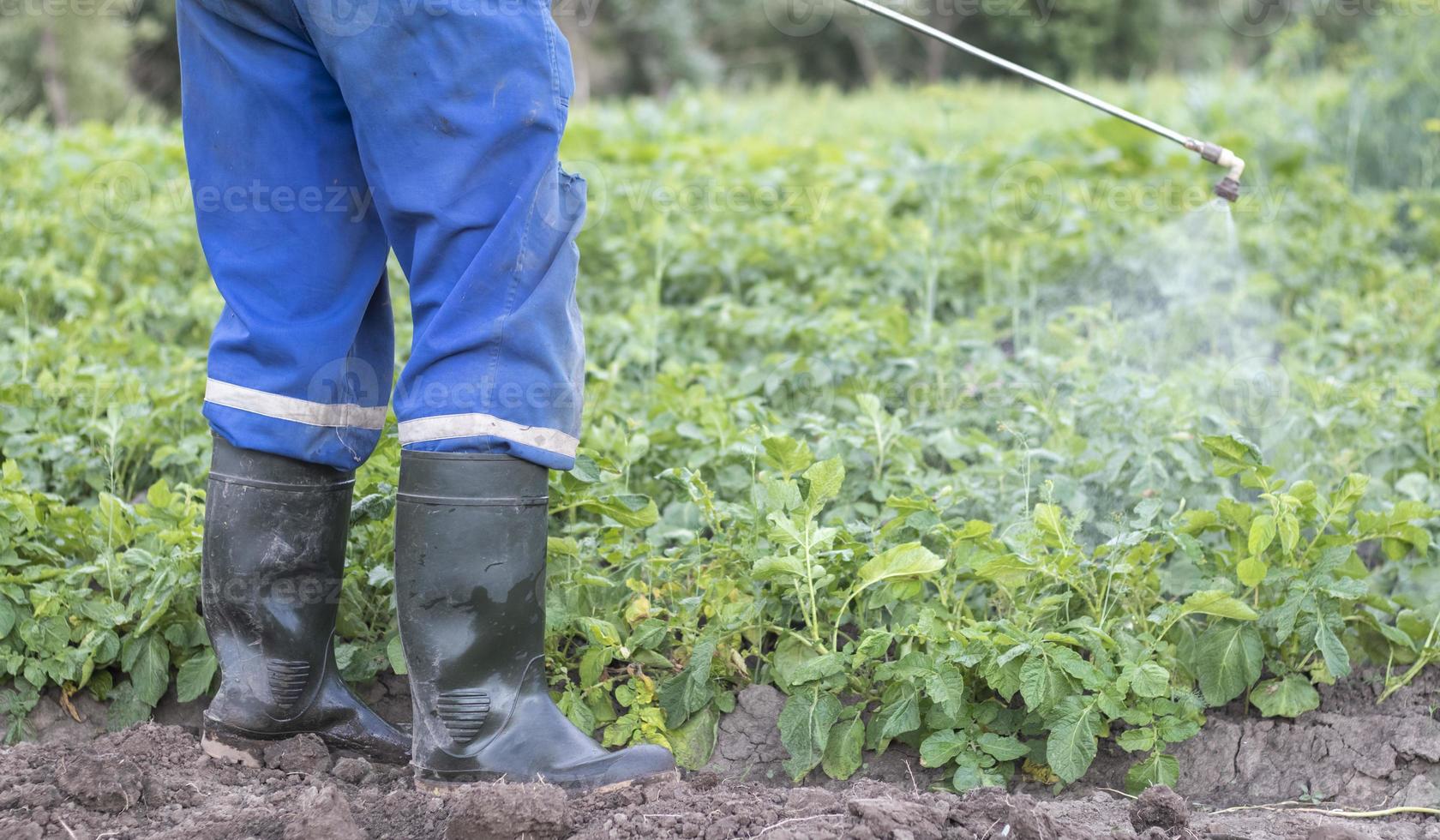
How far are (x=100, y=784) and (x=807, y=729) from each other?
1013mm

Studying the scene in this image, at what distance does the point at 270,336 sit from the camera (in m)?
1.92

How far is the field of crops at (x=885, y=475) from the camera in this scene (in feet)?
6.79

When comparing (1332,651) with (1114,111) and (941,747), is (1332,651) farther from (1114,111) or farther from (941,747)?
(1114,111)

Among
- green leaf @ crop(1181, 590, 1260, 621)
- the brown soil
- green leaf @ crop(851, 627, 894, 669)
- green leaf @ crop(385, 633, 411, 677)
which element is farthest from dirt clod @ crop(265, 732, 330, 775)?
green leaf @ crop(1181, 590, 1260, 621)

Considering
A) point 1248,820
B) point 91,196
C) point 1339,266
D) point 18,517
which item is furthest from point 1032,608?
point 91,196

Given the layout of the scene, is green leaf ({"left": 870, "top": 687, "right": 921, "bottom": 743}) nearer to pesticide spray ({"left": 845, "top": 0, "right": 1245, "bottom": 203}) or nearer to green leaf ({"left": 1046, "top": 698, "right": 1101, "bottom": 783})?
green leaf ({"left": 1046, "top": 698, "right": 1101, "bottom": 783})

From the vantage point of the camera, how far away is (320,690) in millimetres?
2023

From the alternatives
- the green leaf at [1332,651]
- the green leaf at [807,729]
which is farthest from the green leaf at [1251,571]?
the green leaf at [807,729]

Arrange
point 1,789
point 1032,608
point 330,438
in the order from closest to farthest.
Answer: point 1,789 < point 330,438 < point 1032,608

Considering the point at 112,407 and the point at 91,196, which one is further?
the point at 91,196

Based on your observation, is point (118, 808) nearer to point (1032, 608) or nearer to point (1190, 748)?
point (1032, 608)

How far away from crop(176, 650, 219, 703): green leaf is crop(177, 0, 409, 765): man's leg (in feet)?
0.70

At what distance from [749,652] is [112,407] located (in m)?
1.48

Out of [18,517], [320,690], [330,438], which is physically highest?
[330,438]
